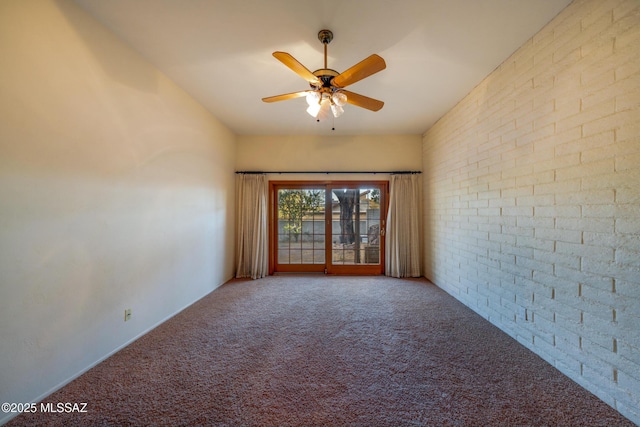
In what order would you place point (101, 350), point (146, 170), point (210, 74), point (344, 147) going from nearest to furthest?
point (101, 350) → point (146, 170) → point (210, 74) → point (344, 147)

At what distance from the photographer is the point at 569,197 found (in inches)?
68.7

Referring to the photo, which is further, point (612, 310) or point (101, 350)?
point (101, 350)

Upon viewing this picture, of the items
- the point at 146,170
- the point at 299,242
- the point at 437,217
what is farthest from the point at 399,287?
the point at 146,170

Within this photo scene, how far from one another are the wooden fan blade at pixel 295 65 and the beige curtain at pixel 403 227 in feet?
9.70

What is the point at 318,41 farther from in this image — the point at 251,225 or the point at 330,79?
the point at 251,225

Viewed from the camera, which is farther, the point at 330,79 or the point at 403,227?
the point at 403,227

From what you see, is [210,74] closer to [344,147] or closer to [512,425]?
[344,147]

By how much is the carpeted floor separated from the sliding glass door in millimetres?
1852

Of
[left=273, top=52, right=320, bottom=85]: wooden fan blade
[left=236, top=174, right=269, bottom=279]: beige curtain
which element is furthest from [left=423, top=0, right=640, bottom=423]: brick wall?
[left=236, top=174, right=269, bottom=279]: beige curtain

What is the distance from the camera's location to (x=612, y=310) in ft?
4.87

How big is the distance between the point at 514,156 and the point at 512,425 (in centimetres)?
212

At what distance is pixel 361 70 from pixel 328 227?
3.20 meters

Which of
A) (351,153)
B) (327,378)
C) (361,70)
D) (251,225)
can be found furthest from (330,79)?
(251,225)

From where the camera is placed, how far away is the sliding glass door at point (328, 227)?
4.68 m
